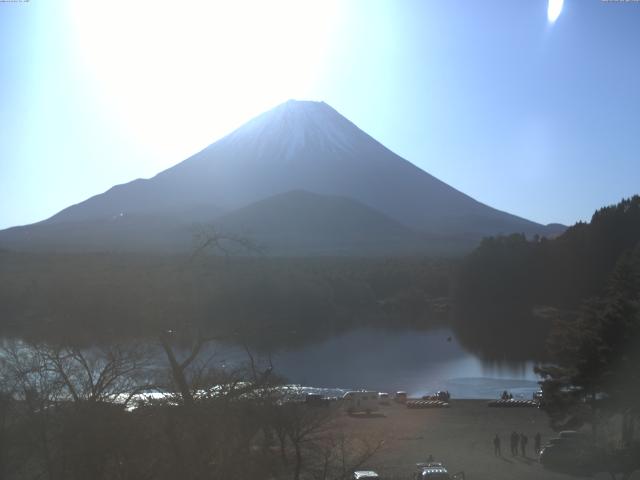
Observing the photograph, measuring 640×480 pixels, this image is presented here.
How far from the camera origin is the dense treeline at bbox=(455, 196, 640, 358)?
28.8 meters

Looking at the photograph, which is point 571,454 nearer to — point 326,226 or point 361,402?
point 361,402

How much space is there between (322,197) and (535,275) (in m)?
41.6

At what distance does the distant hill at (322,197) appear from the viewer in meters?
64.9

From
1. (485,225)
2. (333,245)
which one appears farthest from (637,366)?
(485,225)

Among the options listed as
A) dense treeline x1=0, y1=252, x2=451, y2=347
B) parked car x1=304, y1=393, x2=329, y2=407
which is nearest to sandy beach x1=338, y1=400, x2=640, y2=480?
parked car x1=304, y1=393, x2=329, y2=407

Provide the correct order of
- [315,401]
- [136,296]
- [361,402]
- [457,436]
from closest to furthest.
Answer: [136,296]
[315,401]
[457,436]
[361,402]

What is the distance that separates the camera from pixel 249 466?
3.28 meters

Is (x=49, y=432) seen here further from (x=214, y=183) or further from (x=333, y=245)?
(x=214, y=183)

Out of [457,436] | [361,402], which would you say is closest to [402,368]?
[361,402]

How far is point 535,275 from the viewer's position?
37.3 meters

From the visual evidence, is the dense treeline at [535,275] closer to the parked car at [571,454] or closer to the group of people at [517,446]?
the group of people at [517,446]

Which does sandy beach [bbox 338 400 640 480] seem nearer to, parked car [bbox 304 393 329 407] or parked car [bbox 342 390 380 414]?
parked car [bbox 342 390 380 414]

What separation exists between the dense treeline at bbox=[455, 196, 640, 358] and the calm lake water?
10.7 feet

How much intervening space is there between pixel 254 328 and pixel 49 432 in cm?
109
